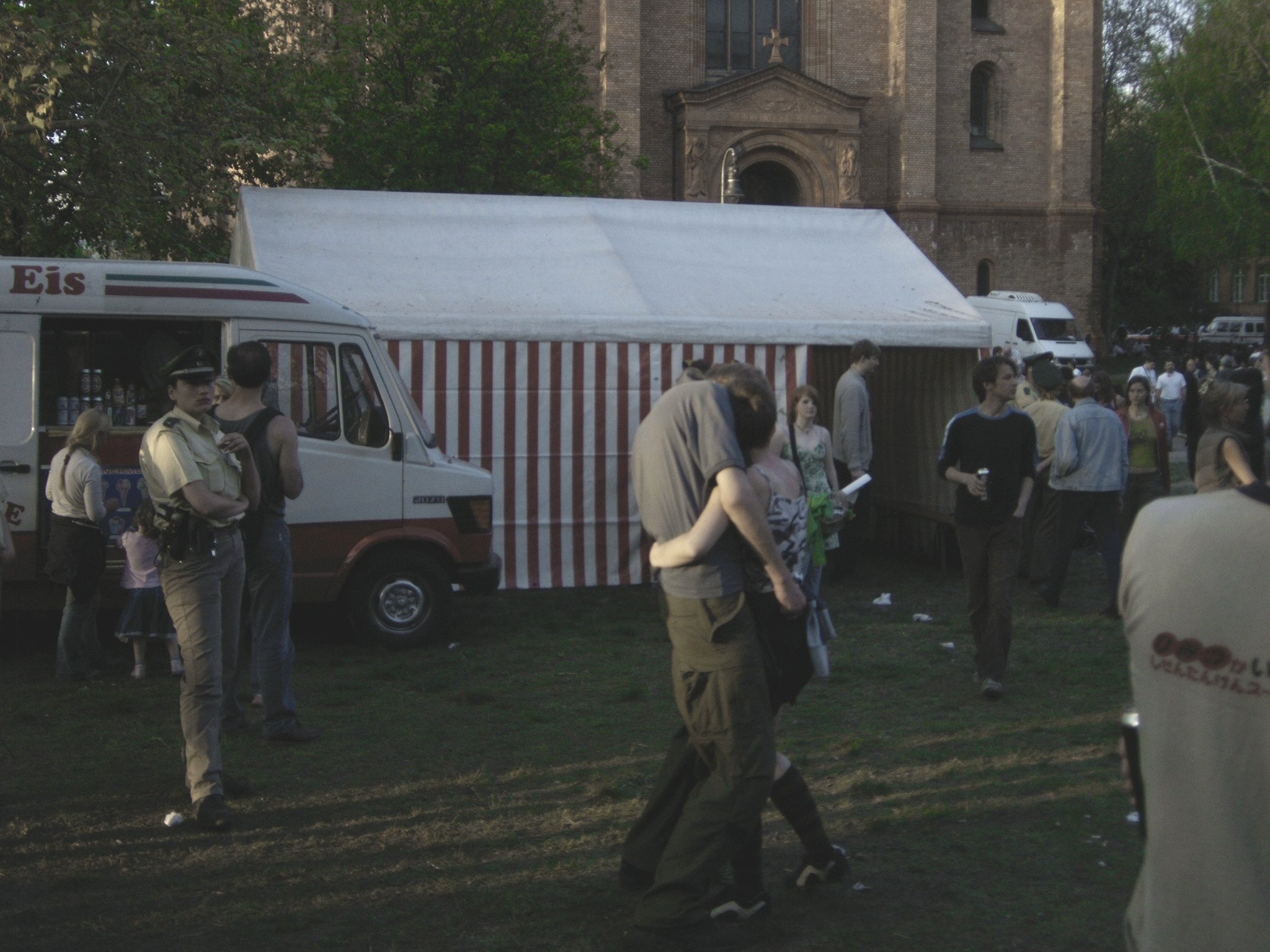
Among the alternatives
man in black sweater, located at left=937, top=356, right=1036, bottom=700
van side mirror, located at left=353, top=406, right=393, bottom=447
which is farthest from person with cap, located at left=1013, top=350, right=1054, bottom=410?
van side mirror, located at left=353, top=406, right=393, bottom=447

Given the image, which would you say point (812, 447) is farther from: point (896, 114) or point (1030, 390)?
point (896, 114)

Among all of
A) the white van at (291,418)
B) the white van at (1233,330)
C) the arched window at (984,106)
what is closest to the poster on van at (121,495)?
the white van at (291,418)

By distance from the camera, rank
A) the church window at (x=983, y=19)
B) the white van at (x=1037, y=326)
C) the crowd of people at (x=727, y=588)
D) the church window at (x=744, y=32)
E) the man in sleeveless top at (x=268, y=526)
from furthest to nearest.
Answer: the church window at (x=983, y=19)
the church window at (x=744, y=32)
the white van at (x=1037, y=326)
the man in sleeveless top at (x=268, y=526)
the crowd of people at (x=727, y=588)

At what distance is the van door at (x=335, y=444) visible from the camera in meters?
8.82

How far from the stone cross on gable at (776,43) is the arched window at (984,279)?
8.74m

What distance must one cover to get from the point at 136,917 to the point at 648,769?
8.09 feet

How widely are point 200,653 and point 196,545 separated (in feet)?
1.42

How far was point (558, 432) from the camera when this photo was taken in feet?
36.2

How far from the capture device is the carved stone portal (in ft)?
118

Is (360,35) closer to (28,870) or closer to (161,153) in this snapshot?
(161,153)

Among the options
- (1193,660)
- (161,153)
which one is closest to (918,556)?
(161,153)

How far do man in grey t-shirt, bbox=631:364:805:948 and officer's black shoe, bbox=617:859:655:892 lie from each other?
0.48 metres

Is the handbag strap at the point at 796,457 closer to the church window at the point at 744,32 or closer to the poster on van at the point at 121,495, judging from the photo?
the poster on van at the point at 121,495

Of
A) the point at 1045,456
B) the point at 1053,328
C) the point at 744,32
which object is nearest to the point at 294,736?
the point at 1045,456
